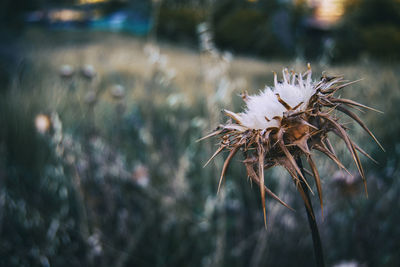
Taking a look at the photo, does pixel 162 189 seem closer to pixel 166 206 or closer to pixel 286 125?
pixel 166 206

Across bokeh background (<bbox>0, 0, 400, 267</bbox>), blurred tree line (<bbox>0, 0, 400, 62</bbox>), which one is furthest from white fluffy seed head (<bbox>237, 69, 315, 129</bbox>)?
blurred tree line (<bbox>0, 0, 400, 62</bbox>)

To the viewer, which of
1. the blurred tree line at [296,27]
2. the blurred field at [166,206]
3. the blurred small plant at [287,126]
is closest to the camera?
the blurred small plant at [287,126]

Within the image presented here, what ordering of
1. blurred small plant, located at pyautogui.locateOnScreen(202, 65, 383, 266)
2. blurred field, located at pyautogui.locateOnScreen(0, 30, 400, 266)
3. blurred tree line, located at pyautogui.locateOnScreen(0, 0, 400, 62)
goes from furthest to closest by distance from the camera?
blurred tree line, located at pyautogui.locateOnScreen(0, 0, 400, 62) < blurred field, located at pyautogui.locateOnScreen(0, 30, 400, 266) < blurred small plant, located at pyautogui.locateOnScreen(202, 65, 383, 266)

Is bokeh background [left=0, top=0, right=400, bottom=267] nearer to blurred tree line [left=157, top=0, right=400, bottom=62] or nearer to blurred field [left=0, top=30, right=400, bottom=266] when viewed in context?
blurred field [left=0, top=30, right=400, bottom=266]

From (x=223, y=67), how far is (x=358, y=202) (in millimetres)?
708

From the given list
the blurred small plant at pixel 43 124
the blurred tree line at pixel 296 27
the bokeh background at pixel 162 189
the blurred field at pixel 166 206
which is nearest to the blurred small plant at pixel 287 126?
the bokeh background at pixel 162 189

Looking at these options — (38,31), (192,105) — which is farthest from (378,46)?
(38,31)

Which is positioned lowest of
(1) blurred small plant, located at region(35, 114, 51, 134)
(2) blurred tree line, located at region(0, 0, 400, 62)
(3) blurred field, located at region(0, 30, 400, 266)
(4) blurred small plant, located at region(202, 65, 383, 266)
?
(2) blurred tree line, located at region(0, 0, 400, 62)

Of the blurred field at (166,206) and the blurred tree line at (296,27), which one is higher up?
the blurred field at (166,206)

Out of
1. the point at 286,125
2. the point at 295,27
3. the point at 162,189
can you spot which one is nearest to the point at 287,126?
the point at 286,125

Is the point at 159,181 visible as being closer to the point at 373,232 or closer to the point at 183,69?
the point at 373,232

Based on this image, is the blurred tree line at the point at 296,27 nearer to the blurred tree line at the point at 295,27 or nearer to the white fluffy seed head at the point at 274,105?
the blurred tree line at the point at 295,27

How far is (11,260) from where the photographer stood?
110 centimetres

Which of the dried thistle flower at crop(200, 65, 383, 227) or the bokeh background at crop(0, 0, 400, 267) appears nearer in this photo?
the dried thistle flower at crop(200, 65, 383, 227)
